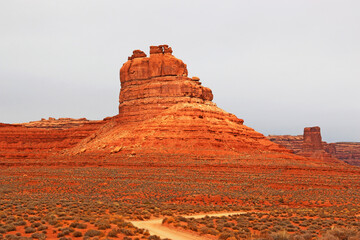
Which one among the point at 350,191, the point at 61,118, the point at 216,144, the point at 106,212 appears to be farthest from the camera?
the point at 61,118

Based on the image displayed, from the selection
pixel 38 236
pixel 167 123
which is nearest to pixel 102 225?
pixel 38 236

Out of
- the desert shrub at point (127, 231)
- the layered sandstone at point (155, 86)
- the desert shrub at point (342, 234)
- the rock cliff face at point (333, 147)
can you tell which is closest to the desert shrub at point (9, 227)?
the desert shrub at point (127, 231)

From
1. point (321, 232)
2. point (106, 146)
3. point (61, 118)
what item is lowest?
point (321, 232)

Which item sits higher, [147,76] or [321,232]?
[147,76]

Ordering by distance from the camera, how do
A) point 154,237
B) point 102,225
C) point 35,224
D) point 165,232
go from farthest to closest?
1. point 165,232
2. point 102,225
3. point 35,224
4. point 154,237

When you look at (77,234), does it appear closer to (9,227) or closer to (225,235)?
(9,227)

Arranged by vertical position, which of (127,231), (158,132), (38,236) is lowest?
(127,231)

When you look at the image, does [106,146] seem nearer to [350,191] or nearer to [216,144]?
[216,144]

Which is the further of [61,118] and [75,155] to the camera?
[61,118]

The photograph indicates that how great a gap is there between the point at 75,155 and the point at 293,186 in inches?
1518

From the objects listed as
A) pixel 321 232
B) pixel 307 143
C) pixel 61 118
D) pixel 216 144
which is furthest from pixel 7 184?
pixel 307 143

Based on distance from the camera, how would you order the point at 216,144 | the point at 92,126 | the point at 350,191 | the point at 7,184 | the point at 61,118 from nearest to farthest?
the point at 350,191
the point at 7,184
the point at 216,144
the point at 92,126
the point at 61,118

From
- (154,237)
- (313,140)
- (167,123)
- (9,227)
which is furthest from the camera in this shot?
(313,140)

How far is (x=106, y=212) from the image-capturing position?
86.6 ft
